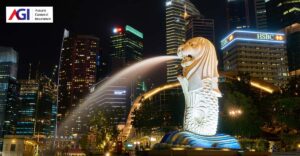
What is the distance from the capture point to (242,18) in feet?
640

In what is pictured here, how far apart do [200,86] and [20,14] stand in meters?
13.5

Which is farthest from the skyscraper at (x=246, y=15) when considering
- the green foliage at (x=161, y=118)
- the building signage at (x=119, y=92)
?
the green foliage at (x=161, y=118)

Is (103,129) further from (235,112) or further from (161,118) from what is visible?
(235,112)

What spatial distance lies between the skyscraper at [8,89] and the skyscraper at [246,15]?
118 meters

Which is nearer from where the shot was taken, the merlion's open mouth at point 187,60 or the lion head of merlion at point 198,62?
the lion head of merlion at point 198,62

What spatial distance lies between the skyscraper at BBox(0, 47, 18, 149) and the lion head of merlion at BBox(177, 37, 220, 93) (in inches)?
3818

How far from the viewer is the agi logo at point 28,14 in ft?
72.5

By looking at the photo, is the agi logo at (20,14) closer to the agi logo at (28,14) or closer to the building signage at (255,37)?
the agi logo at (28,14)

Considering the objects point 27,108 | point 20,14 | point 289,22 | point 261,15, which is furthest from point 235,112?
point 261,15

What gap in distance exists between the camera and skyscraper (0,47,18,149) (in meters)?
116

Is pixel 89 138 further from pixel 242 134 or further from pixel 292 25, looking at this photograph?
pixel 292 25

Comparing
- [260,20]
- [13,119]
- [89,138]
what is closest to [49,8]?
[89,138]

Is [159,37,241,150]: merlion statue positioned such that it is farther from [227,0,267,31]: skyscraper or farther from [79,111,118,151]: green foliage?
[227,0,267,31]: skyscraper

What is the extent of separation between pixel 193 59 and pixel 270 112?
80.4 feet
